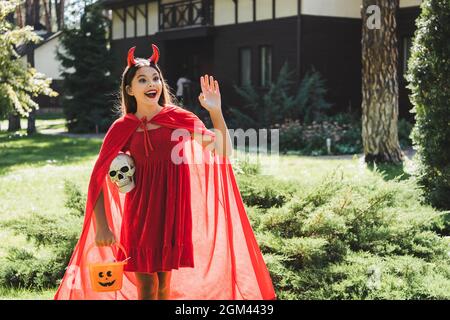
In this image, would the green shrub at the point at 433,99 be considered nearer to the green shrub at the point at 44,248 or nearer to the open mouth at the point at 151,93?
the green shrub at the point at 44,248

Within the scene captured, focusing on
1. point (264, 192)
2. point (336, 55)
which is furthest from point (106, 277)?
point (336, 55)

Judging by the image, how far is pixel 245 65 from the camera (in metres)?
23.5

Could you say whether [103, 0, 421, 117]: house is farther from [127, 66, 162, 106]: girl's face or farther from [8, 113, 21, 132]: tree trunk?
[127, 66, 162, 106]: girl's face

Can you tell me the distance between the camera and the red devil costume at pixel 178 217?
12.4 feet

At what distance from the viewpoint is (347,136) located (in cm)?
1631

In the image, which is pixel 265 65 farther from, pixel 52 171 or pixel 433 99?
pixel 433 99

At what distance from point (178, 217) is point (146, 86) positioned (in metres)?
0.80

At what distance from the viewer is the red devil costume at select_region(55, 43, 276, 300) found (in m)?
3.79

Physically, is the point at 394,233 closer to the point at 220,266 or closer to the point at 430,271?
the point at 430,271

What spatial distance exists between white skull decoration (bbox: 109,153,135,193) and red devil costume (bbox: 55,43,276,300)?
0.04m

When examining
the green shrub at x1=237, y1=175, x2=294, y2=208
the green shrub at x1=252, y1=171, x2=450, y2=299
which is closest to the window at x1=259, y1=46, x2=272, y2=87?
the green shrub at x1=237, y1=175, x2=294, y2=208

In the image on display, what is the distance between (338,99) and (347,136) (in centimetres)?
564

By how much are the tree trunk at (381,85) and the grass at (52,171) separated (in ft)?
1.78

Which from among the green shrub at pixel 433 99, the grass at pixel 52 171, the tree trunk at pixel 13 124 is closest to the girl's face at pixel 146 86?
the grass at pixel 52 171
